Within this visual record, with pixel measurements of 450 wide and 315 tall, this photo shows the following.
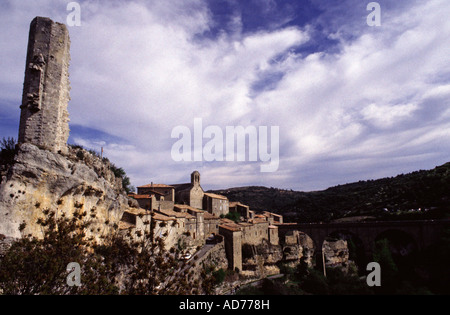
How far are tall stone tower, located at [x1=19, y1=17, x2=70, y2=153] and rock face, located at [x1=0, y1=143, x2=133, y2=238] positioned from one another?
1.49 m

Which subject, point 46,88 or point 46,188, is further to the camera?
point 46,88

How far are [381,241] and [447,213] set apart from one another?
12.4 m

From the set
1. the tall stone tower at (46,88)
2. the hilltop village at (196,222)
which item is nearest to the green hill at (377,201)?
the hilltop village at (196,222)

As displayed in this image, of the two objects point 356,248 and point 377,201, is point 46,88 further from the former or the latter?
point 377,201

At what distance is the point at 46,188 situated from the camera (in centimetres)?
1558

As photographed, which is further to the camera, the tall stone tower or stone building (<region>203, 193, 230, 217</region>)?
stone building (<region>203, 193, 230, 217</region>)

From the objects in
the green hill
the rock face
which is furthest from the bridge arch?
the rock face

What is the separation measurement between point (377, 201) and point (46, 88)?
83.0 metres

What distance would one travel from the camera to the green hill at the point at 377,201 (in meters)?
53.9

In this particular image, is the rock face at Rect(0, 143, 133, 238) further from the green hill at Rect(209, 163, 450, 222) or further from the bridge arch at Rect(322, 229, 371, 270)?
the green hill at Rect(209, 163, 450, 222)

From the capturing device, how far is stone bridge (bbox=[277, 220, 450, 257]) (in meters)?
39.6

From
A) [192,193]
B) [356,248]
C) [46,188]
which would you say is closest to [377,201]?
[356,248]
